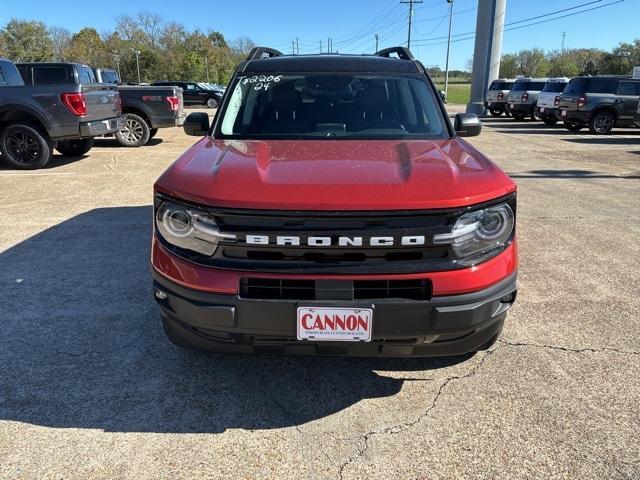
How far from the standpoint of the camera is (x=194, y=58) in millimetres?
60906

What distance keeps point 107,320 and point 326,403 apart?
181 cm

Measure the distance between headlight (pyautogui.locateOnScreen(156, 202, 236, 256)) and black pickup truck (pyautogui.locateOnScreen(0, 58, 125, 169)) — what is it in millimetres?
7865

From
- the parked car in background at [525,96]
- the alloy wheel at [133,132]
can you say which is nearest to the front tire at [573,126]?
the parked car in background at [525,96]

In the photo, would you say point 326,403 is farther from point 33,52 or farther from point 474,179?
point 33,52

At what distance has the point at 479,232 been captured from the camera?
237 cm

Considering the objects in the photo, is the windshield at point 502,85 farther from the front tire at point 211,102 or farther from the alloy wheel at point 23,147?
the alloy wheel at point 23,147

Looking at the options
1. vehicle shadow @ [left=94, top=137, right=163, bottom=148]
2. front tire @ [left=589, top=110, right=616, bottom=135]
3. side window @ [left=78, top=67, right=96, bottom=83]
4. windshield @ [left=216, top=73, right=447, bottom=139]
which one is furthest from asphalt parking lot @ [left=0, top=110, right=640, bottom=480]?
front tire @ [left=589, top=110, right=616, bottom=135]

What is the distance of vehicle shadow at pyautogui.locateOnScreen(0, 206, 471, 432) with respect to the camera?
2617 mm

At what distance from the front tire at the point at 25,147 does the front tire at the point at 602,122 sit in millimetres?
16256

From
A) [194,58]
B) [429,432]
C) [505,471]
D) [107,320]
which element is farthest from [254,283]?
[194,58]

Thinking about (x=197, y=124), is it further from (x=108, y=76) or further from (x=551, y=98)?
(x=551, y=98)

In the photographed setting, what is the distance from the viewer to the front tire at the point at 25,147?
919cm

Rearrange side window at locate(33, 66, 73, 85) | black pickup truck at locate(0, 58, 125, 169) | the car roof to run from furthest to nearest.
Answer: side window at locate(33, 66, 73, 85) < black pickup truck at locate(0, 58, 125, 169) < the car roof

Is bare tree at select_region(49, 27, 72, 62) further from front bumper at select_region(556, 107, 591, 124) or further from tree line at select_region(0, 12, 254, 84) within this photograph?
front bumper at select_region(556, 107, 591, 124)
